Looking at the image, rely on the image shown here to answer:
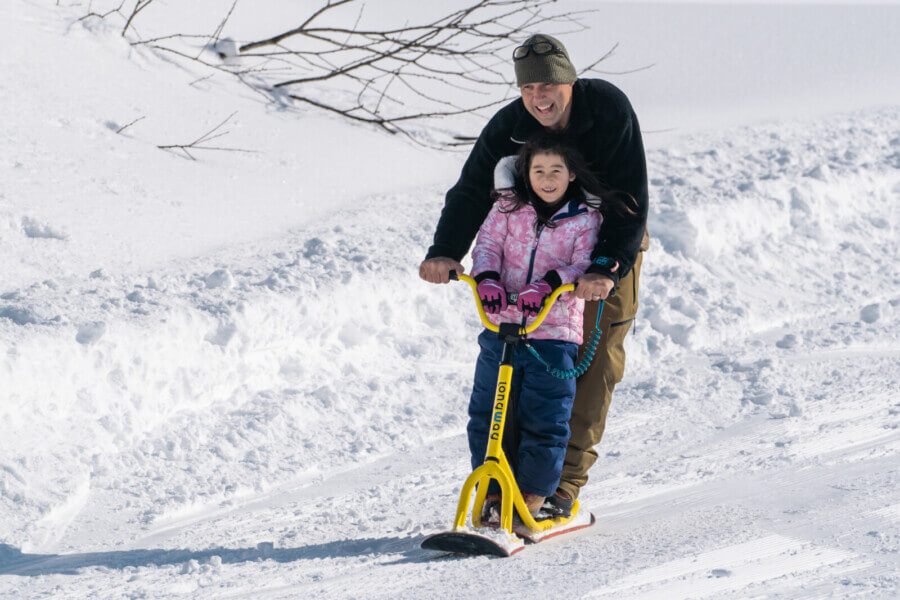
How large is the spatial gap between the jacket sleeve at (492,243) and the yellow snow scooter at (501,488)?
0.29ft

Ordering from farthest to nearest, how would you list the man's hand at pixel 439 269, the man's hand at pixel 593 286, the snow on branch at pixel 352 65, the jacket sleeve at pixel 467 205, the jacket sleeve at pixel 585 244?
the snow on branch at pixel 352 65 < the jacket sleeve at pixel 467 205 < the man's hand at pixel 439 269 < the jacket sleeve at pixel 585 244 < the man's hand at pixel 593 286

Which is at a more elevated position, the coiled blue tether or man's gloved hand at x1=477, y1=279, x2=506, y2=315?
man's gloved hand at x1=477, y1=279, x2=506, y2=315

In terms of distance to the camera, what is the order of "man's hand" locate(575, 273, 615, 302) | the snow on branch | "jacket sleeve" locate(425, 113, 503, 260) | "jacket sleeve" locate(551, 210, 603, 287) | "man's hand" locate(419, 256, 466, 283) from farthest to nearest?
1. the snow on branch
2. "jacket sleeve" locate(425, 113, 503, 260)
3. "man's hand" locate(419, 256, 466, 283)
4. "jacket sleeve" locate(551, 210, 603, 287)
5. "man's hand" locate(575, 273, 615, 302)

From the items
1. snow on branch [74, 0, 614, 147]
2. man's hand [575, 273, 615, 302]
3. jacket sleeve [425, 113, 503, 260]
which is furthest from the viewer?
snow on branch [74, 0, 614, 147]

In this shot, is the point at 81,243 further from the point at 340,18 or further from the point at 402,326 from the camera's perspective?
the point at 340,18

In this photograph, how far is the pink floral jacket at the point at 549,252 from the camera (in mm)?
3447

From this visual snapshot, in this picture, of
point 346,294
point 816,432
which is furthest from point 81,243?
point 816,432

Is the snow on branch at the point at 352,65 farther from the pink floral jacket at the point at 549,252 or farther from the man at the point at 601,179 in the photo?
the pink floral jacket at the point at 549,252

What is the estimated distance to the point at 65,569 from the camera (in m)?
3.48

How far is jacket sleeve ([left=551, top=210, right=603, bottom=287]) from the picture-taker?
11.2 feet

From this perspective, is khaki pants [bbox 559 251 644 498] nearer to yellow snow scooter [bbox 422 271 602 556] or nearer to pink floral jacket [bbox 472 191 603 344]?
pink floral jacket [bbox 472 191 603 344]

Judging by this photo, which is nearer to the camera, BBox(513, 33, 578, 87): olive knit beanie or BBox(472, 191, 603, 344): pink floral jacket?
BBox(513, 33, 578, 87): olive knit beanie

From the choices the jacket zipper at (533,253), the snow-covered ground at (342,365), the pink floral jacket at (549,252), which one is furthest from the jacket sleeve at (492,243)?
the snow-covered ground at (342,365)

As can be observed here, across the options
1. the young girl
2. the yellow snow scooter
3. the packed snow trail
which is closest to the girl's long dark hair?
the young girl
